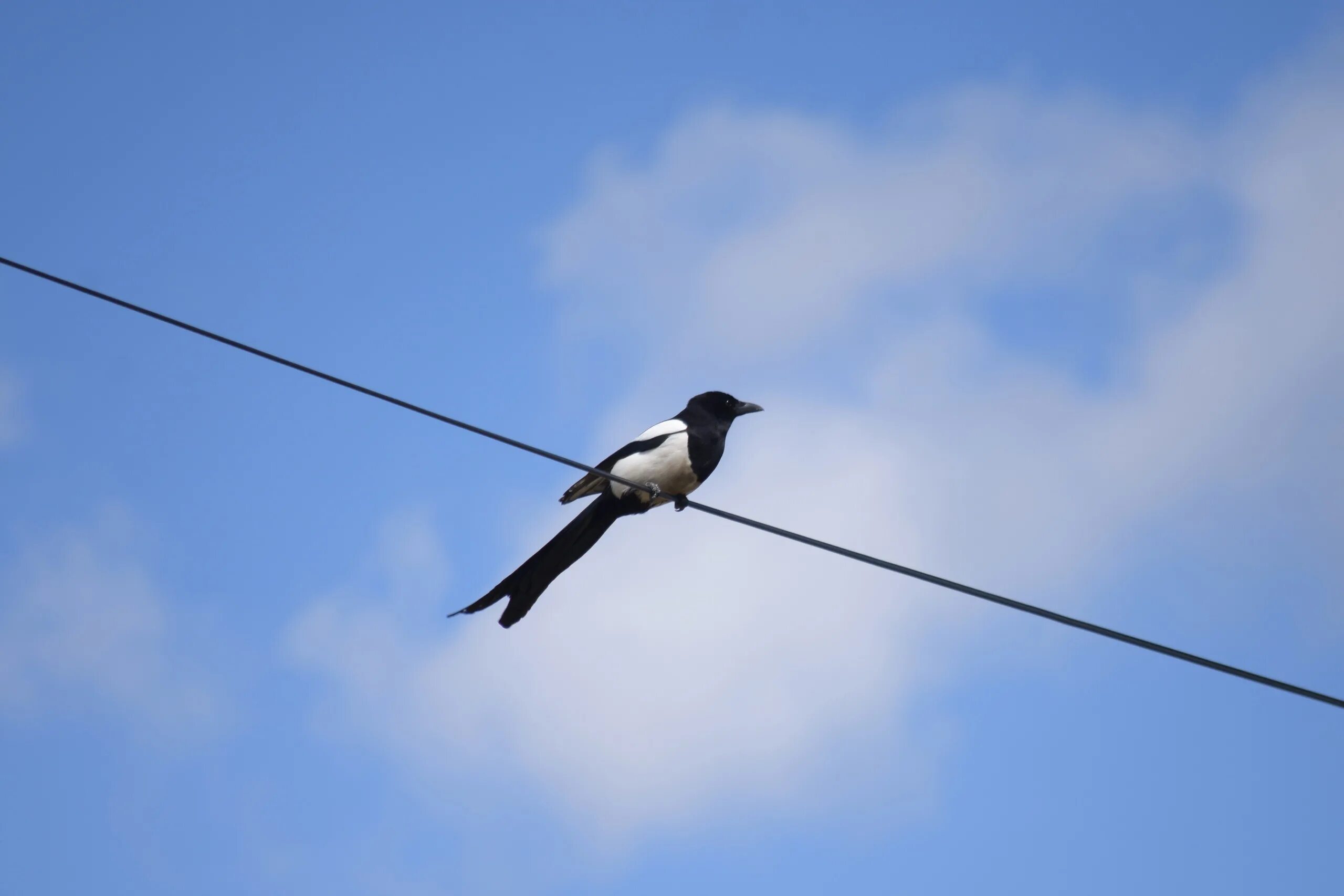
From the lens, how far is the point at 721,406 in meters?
7.44

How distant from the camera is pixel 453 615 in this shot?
20.7ft

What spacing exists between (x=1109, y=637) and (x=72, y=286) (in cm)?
355

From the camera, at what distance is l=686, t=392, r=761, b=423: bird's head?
7.37 meters

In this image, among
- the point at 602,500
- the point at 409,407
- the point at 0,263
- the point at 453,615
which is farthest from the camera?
the point at 602,500

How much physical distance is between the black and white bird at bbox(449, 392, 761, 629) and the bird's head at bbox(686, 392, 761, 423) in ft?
0.33

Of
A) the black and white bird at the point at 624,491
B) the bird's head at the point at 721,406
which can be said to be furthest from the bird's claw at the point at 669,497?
the bird's head at the point at 721,406

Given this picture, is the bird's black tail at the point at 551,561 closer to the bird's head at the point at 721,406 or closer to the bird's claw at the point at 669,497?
the bird's claw at the point at 669,497

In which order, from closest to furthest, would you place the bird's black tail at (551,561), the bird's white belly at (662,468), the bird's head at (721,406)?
1. the bird's black tail at (551,561)
2. the bird's white belly at (662,468)
3. the bird's head at (721,406)

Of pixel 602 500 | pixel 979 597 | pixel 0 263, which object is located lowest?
pixel 979 597

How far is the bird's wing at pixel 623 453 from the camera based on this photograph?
6.70 m

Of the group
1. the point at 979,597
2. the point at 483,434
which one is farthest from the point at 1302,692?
the point at 483,434

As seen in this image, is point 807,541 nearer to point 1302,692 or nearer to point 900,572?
point 900,572

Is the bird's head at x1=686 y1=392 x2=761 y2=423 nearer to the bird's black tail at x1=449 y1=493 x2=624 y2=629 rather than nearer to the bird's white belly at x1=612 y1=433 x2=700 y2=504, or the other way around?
the bird's white belly at x1=612 y1=433 x2=700 y2=504

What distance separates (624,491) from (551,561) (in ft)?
1.68
